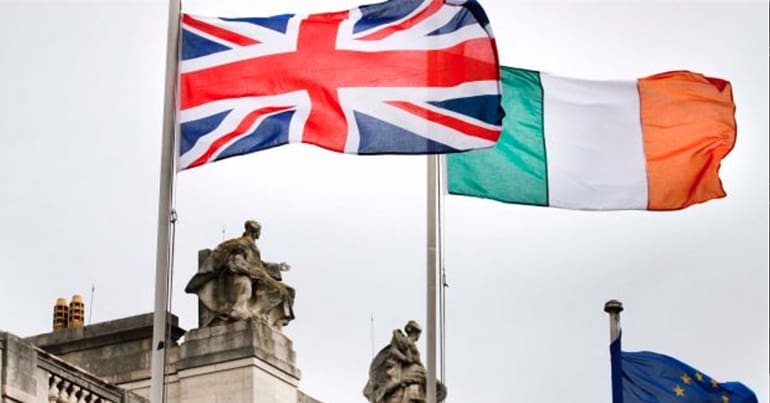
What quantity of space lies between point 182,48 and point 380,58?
A: 7.39ft

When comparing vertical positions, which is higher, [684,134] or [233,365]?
[684,134]

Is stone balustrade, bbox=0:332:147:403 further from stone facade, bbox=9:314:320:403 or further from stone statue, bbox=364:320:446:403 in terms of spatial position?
stone statue, bbox=364:320:446:403

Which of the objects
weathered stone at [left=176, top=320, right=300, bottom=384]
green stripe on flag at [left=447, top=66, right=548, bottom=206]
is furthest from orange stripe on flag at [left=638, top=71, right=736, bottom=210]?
weathered stone at [left=176, top=320, right=300, bottom=384]

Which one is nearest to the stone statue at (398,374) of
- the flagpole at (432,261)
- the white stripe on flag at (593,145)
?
the white stripe on flag at (593,145)

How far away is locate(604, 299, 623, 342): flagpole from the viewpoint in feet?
114

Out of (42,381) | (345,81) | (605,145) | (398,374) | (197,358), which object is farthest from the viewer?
(398,374)

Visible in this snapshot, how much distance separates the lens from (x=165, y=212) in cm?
2750

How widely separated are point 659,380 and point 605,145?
4.72 meters

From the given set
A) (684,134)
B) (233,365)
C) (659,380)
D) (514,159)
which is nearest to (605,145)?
(684,134)

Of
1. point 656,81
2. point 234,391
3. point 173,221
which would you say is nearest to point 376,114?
point 173,221

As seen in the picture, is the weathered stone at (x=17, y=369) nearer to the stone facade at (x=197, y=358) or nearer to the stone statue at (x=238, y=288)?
the stone facade at (x=197, y=358)

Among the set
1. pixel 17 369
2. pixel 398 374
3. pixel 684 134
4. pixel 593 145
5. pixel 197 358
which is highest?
pixel 684 134

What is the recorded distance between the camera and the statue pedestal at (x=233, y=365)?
34812mm

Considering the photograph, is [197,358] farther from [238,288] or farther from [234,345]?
[238,288]
